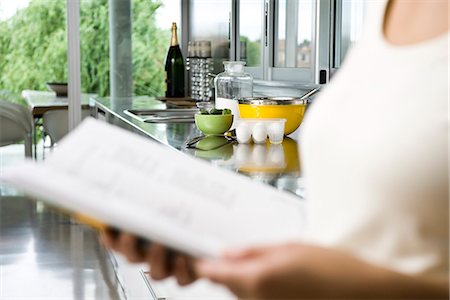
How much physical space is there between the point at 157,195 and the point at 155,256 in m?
0.06

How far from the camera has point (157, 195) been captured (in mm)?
873

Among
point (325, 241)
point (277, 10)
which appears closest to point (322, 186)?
point (325, 241)

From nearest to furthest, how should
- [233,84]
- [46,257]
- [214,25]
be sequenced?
1. [233,84]
2. [46,257]
3. [214,25]

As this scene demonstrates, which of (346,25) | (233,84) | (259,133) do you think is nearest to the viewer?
(259,133)

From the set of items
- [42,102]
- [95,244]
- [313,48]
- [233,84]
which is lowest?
[95,244]

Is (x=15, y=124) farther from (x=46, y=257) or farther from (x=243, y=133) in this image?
(x=243, y=133)

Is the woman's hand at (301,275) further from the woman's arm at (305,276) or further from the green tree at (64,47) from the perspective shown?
the green tree at (64,47)

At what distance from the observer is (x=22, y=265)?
15.5 feet

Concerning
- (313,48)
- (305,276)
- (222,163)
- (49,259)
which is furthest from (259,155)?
(49,259)

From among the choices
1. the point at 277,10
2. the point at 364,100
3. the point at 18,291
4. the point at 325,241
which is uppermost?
the point at 277,10

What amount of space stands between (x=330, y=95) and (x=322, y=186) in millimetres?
113

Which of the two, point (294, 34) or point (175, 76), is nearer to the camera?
point (294, 34)

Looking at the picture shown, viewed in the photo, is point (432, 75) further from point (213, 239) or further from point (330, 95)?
point (213, 239)

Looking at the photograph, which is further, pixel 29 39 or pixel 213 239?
pixel 29 39
